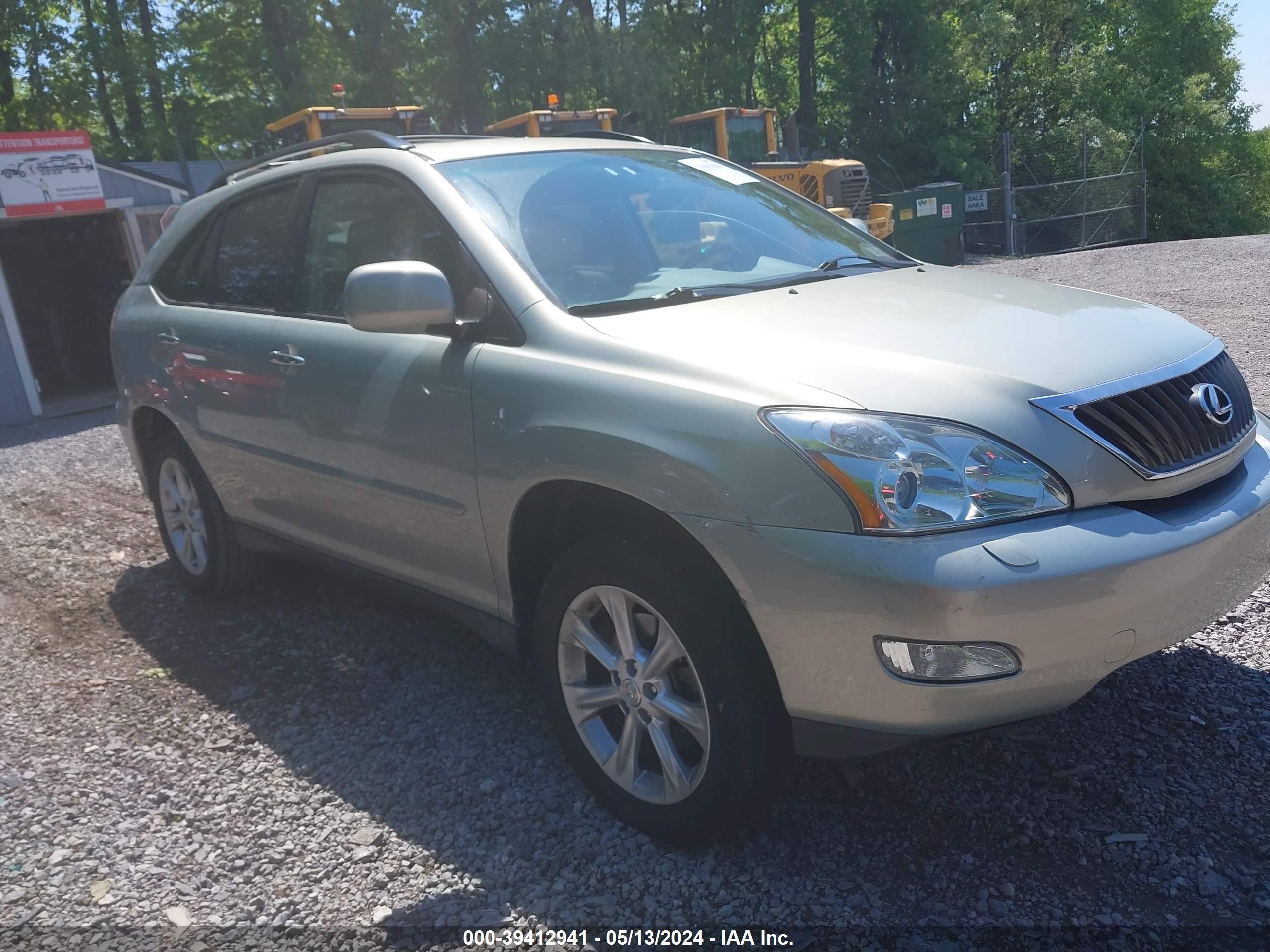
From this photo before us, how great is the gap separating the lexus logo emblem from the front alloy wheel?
1.41 m

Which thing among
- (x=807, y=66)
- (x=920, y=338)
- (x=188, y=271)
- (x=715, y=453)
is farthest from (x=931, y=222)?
(x=715, y=453)

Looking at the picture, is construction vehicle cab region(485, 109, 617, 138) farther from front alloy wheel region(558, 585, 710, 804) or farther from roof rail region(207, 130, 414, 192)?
front alloy wheel region(558, 585, 710, 804)

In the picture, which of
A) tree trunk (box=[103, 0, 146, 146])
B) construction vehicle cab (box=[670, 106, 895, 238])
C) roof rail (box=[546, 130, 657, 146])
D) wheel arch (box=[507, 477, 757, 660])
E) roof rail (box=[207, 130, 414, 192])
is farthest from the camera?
tree trunk (box=[103, 0, 146, 146])

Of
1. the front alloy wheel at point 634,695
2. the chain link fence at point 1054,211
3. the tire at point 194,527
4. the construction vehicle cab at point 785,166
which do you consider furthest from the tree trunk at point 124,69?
the front alloy wheel at point 634,695

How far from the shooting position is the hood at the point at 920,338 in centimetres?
247

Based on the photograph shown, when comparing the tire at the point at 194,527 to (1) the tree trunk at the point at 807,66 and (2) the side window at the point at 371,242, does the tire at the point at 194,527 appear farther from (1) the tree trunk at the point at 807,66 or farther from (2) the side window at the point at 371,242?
(1) the tree trunk at the point at 807,66

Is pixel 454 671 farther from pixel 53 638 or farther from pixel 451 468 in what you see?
pixel 53 638

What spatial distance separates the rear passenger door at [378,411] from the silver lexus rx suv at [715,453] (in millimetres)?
13

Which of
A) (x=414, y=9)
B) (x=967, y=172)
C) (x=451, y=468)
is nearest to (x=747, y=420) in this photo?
(x=451, y=468)

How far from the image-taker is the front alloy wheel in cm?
270

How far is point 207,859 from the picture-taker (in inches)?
119

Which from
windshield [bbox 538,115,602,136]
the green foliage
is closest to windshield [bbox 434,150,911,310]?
windshield [bbox 538,115,602,136]

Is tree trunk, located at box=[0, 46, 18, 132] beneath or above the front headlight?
above

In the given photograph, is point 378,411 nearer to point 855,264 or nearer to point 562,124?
point 855,264
